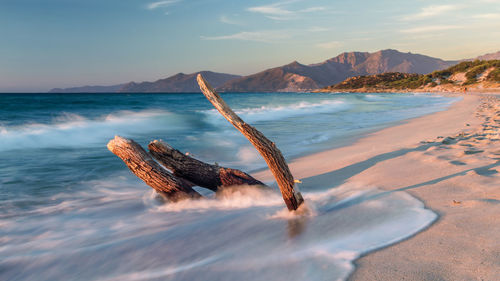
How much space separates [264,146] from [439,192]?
7.41ft

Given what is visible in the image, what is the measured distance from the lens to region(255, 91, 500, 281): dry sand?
2104 millimetres

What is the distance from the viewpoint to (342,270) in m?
2.19

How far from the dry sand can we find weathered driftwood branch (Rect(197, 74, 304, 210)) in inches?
48.5

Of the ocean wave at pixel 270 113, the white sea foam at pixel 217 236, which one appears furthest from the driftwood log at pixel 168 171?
the ocean wave at pixel 270 113

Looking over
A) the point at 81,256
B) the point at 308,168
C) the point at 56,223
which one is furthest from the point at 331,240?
the point at 56,223

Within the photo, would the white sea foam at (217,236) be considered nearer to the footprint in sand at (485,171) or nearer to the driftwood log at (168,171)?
the driftwood log at (168,171)

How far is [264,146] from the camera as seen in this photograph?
3.29 metres

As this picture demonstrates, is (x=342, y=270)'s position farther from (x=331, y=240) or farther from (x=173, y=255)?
(x=173, y=255)

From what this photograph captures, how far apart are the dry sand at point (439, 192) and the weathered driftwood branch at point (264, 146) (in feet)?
4.04

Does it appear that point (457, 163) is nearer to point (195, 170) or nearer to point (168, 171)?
point (195, 170)

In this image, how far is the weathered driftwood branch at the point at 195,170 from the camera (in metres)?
4.24

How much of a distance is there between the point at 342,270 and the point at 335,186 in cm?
235

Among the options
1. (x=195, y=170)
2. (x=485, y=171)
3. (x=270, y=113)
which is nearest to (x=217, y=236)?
(x=195, y=170)

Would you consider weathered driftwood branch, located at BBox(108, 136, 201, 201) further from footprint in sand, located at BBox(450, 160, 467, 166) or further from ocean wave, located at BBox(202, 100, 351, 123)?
ocean wave, located at BBox(202, 100, 351, 123)
